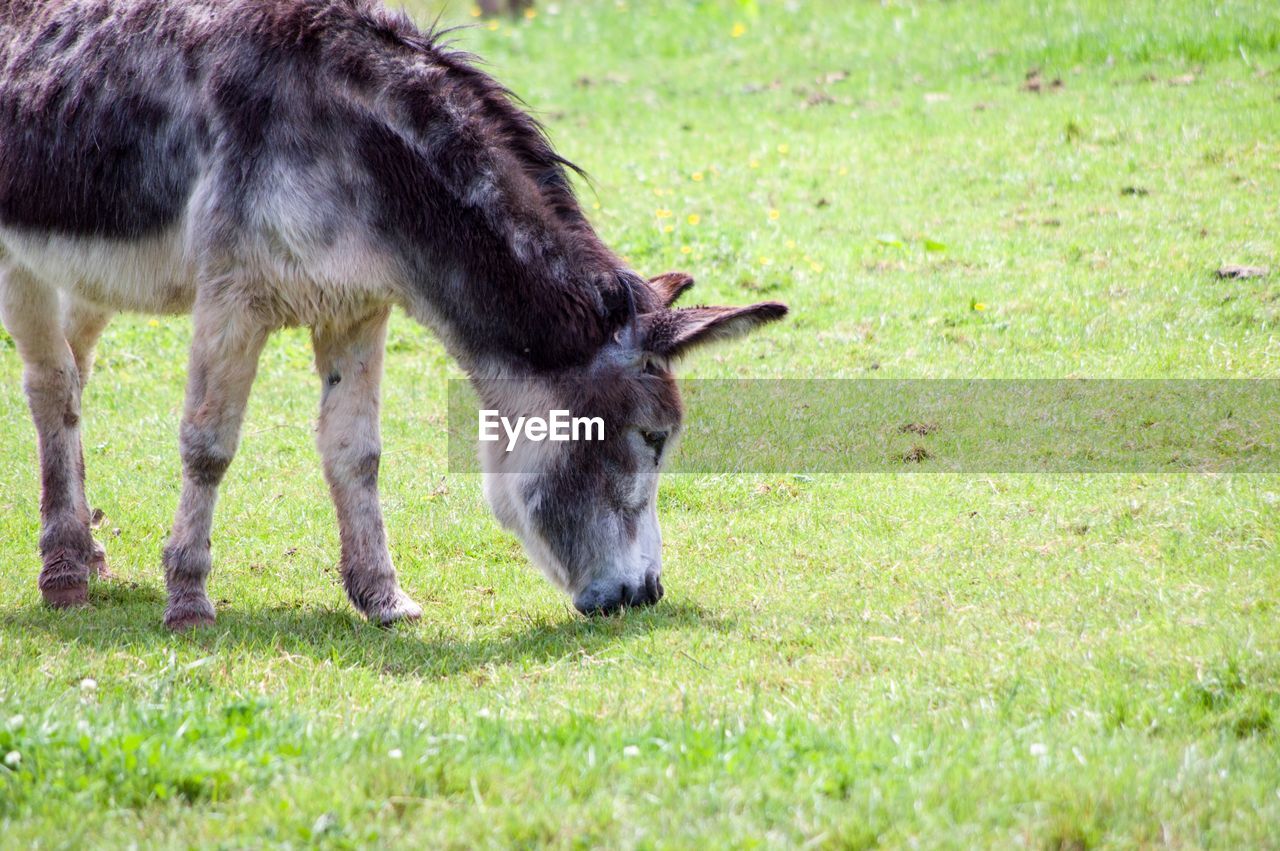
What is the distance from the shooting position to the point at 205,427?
204 inches

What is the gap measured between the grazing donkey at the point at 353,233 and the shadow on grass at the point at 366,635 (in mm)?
153

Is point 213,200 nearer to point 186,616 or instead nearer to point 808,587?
point 186,616

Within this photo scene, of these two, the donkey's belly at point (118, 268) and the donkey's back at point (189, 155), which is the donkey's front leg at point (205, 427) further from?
the donkey's belly at point (118, 268)

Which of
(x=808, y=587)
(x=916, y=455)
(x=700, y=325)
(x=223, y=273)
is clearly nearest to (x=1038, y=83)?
(x=916, y=455)

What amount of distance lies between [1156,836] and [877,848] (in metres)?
0.69

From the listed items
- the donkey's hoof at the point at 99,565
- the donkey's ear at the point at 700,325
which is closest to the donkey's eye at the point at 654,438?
the donkey's ear at the point at 700,325

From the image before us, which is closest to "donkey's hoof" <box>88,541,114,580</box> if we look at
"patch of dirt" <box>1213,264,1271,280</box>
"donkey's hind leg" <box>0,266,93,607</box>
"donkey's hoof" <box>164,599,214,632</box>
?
"donkey's hind leg" <box>0,266,93,607</box>

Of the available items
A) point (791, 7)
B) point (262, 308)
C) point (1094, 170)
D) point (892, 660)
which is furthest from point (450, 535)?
point (791, 7)

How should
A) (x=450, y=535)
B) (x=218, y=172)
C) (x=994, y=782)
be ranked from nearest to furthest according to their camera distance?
1. (x=994, y=782)
2. (x=218, y=172)
3. (x=450, y=535)

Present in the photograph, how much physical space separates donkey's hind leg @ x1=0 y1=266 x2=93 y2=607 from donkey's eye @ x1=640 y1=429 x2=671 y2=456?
2785 mm

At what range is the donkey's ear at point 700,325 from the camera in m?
4.85

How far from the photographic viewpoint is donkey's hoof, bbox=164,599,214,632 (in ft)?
17.3

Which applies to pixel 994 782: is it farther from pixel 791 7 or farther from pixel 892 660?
pixel 791 7

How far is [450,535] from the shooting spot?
661 centimetres
